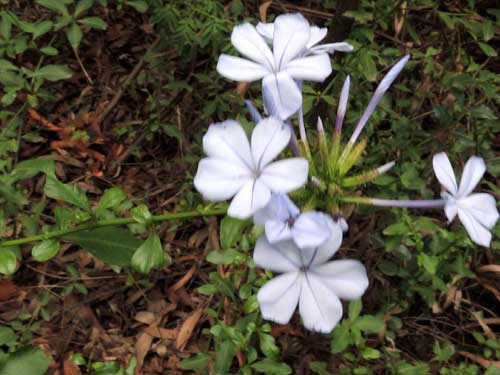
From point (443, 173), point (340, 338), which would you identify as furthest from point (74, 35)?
point (443, 173)

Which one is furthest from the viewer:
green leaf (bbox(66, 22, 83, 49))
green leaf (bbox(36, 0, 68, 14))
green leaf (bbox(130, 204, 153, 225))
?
green leaf (bbox(66, 22, 83, 49))

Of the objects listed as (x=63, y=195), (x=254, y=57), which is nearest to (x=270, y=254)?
(x=254, y=57)

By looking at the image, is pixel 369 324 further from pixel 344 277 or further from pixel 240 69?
pixel 240 69

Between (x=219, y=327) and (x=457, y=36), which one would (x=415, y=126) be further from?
(x=219, y=327)

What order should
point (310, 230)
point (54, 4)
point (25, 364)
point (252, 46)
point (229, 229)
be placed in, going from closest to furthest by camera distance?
point (310, 230) → point (252, 46) → point (229, 229) → point (25, 364) → point (54, 4)

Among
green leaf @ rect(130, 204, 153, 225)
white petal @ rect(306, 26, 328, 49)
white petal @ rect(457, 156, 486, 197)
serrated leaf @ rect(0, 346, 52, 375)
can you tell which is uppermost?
white petal @ rect(306, 26, 328, 49)

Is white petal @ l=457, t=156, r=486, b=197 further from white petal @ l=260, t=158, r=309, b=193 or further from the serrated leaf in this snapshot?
the serrated leaf

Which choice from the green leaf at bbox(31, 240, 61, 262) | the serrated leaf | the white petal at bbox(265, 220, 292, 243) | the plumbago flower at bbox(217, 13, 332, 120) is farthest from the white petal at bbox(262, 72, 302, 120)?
the serrated leaf
